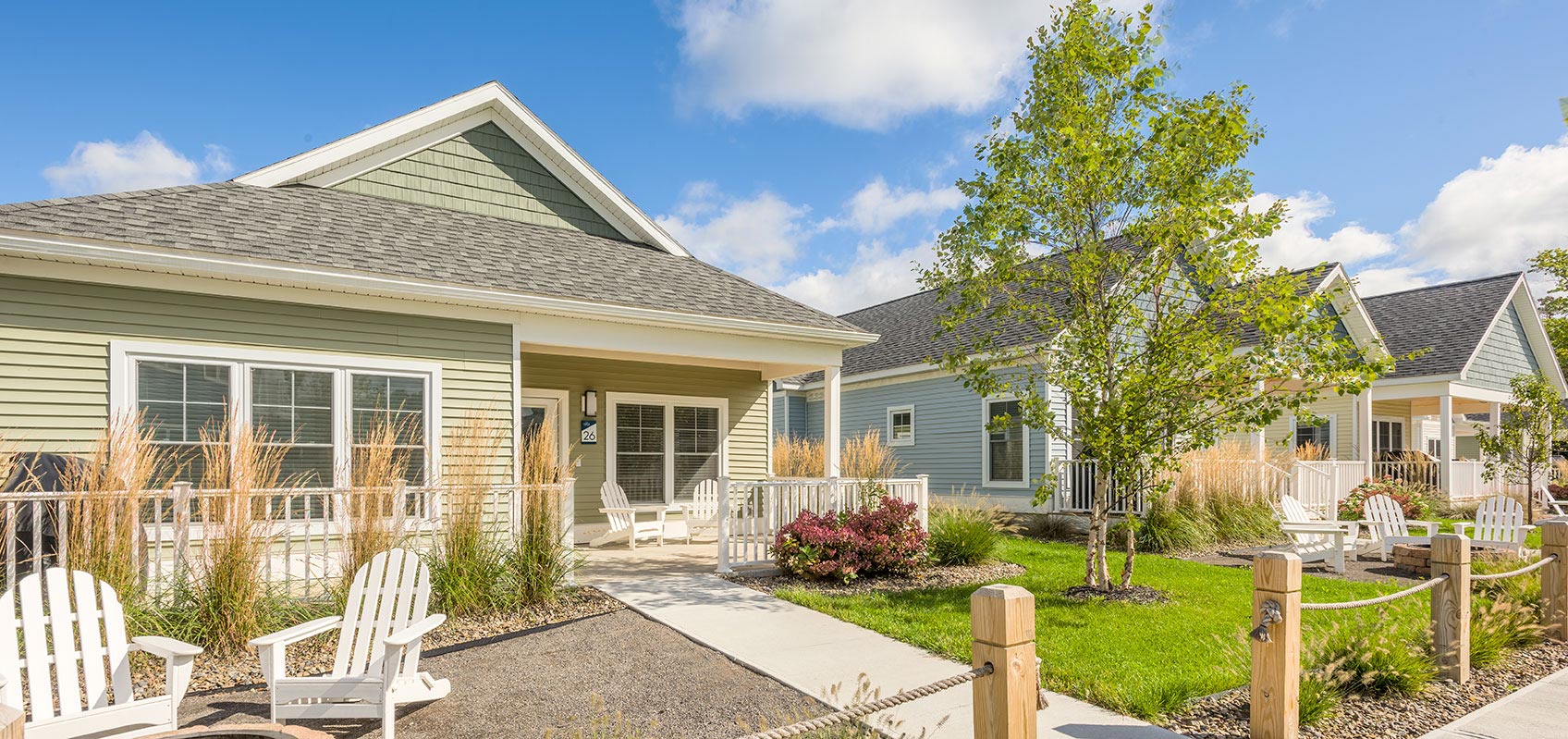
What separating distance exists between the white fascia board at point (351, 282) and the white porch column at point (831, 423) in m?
0.72

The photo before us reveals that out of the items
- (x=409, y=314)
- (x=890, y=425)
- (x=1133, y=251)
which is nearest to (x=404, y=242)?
(x=409, y=314)

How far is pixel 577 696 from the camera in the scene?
491cm

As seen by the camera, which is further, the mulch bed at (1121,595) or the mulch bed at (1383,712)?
the mulch bed at (1121,595)

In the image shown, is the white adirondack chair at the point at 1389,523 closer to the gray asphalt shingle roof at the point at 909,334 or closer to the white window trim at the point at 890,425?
the gray asphalt shingle roof at the point at 909,334

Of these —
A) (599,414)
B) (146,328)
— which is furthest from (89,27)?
(599,414)

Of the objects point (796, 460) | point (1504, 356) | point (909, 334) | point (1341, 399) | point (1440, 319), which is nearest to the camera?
A: point (796, 460)

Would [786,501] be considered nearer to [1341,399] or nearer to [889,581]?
[889,581]

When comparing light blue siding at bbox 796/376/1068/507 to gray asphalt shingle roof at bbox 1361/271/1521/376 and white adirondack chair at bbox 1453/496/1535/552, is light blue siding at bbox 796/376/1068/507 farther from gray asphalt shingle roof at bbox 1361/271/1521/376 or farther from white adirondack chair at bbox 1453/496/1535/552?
gray asphalt shingle roof at bbox 1361/271/1521/376

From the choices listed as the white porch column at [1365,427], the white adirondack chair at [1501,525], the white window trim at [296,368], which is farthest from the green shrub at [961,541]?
the white porch column at [1365,427]

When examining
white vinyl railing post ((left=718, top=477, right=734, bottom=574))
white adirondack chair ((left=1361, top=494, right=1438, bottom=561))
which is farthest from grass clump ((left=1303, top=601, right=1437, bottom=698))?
white adirondack chair ((left=1361, top=494, right=1438, bottom=561))

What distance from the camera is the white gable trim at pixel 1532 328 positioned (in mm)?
19656

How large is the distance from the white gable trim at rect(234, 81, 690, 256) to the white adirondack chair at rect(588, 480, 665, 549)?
147 inches

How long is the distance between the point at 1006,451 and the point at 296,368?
37.4ft

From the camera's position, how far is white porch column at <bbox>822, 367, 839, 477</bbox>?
10.1 m
